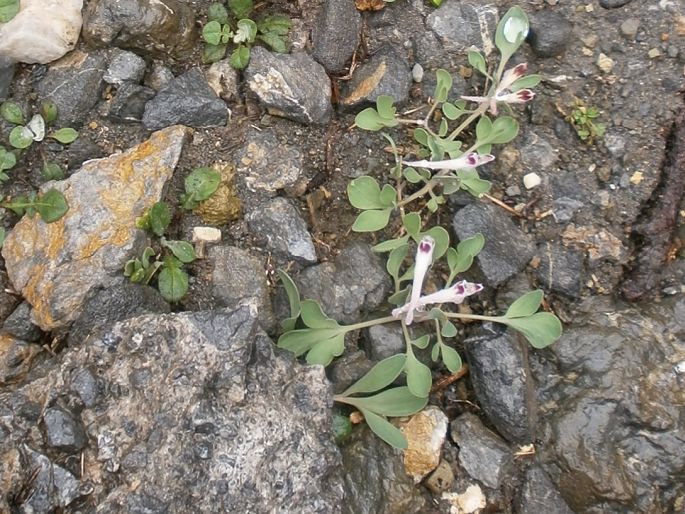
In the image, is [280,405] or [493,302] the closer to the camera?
[280,405]

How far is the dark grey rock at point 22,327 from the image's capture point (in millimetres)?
3320

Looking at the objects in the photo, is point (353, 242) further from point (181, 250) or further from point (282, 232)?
point (181, 250)

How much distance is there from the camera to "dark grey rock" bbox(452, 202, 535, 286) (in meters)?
3.50

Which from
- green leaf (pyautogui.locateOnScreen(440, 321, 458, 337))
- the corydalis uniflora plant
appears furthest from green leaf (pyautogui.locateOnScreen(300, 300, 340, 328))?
green leaf (pyautogui.locateOnScreen(440, 321, 458, 337))

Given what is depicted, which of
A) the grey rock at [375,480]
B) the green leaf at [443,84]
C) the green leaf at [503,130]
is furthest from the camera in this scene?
the green leaf at [443,84]

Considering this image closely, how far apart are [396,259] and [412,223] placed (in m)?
0.18

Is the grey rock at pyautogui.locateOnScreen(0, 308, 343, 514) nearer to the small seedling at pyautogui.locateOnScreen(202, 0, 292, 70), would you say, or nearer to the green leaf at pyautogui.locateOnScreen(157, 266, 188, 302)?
the green leaf at pyautogui.locateOnScreen(157, 266, 188, 302)

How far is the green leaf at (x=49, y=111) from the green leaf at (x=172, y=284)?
953mm

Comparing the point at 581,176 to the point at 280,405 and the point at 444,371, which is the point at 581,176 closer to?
the point at 444,371

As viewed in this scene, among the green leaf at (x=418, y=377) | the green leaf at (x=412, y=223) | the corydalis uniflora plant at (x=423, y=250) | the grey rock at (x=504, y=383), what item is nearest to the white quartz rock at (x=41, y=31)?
the corydalis uniflora plant at (x=423, y=250)

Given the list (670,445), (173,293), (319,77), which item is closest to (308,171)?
(319,77)

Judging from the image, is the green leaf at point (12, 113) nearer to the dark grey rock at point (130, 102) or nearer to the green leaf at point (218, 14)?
the dark grey rock at point (130, 102)

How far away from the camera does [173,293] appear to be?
334cm

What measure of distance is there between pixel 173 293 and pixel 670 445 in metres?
2.30
